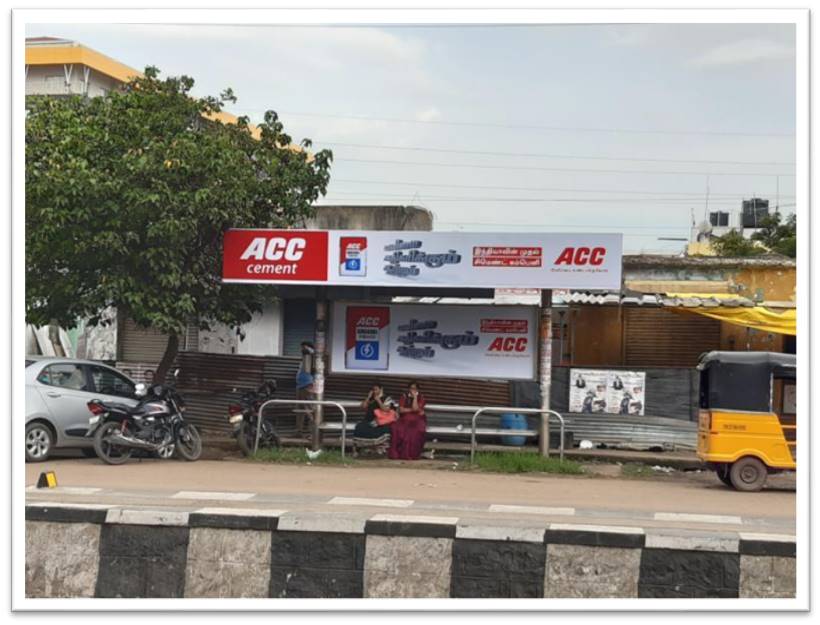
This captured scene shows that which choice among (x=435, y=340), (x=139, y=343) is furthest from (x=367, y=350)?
(x=139, y=343)

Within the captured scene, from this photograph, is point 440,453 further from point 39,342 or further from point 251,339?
point 39,342

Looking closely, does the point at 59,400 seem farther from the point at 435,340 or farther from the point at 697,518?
the point at 697,518

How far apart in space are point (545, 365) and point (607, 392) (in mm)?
2267

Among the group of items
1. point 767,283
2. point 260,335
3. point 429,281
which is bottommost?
point 260,335

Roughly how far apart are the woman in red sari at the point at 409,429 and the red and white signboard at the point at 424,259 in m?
1.75

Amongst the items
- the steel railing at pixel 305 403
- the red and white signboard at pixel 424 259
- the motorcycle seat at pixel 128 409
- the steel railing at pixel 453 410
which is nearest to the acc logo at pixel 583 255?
the red and white signboard at pixel 424 259

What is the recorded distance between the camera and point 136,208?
17609 mm

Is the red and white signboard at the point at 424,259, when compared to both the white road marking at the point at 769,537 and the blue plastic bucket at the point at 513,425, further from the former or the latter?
the white road marking at the point at 769,537

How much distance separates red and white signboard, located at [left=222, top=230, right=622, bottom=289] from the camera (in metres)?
17.1

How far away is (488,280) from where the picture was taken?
1733cm

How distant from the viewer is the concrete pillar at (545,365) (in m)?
17.9

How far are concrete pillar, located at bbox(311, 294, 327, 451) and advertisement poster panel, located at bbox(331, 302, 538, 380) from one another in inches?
9.4

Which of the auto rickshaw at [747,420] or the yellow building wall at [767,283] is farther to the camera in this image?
the yellow building wall at [767,283]

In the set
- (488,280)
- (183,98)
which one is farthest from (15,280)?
(183,98)
